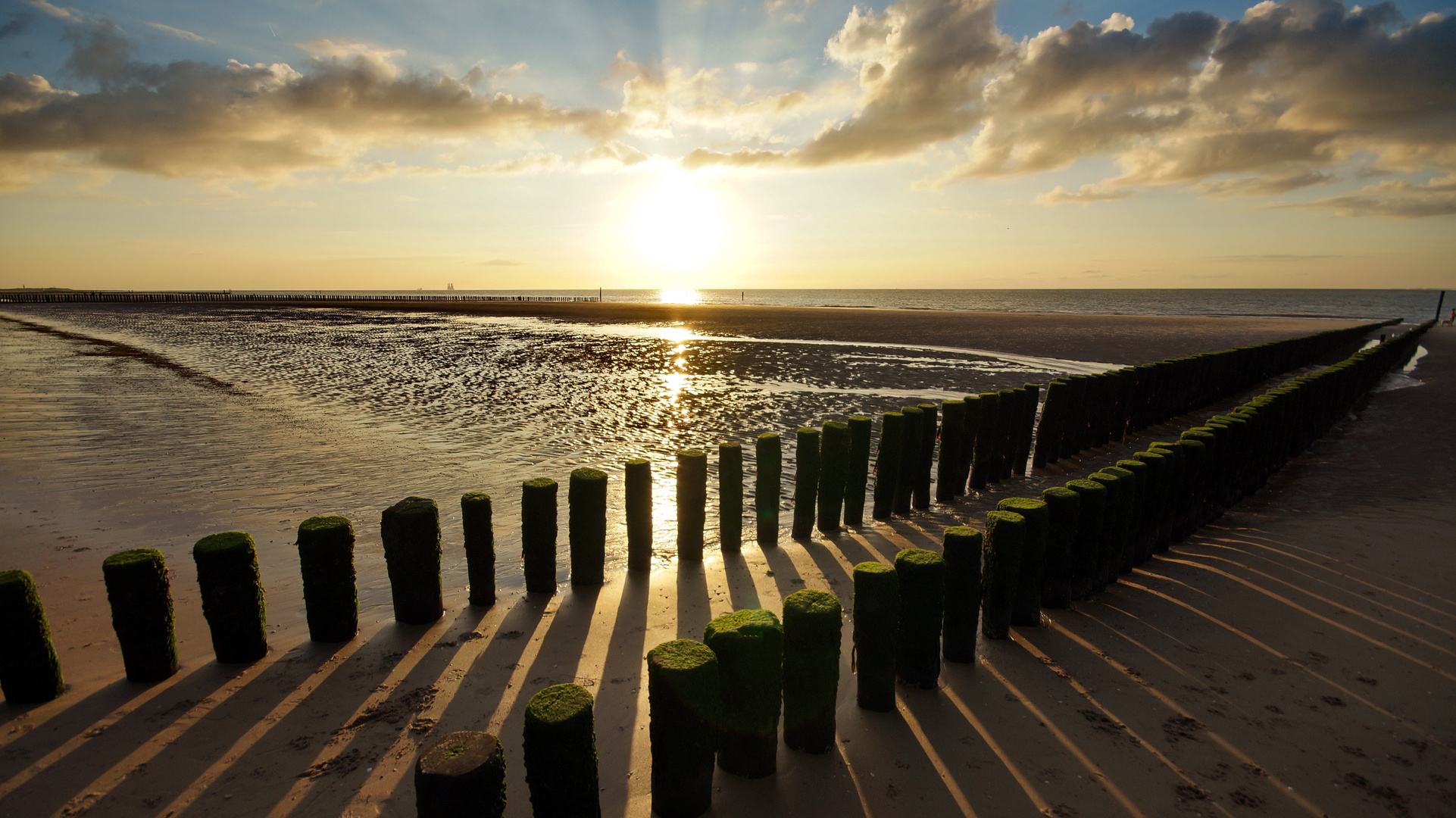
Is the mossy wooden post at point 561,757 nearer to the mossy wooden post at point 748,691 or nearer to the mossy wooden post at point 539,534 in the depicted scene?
the mossy wooden post at point 748,691

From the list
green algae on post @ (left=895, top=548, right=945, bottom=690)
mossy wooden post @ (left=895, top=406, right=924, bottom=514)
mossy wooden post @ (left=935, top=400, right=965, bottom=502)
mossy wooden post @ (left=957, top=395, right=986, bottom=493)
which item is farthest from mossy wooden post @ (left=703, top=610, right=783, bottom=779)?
mossy wooden post @ (left=957, top=395, right=986, bottom=493)

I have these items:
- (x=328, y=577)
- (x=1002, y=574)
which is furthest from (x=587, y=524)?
(x=1002, y=574)

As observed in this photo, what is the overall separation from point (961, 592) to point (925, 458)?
3221 millimetres

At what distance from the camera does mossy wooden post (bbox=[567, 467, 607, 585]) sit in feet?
14.9

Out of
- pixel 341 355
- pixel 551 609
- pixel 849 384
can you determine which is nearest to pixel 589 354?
pixel 341 355

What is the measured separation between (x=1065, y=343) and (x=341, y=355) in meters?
27.7

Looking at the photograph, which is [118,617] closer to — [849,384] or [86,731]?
[86,731]

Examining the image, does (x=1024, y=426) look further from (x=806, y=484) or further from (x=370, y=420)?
(x=370, y=420)

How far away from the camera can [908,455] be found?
21.3ft

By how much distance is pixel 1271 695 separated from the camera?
10.4 feet

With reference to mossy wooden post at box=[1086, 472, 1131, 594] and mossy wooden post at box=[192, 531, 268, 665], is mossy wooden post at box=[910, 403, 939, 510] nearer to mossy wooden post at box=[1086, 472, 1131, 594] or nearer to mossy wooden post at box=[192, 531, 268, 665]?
mossy wooden post at box=[1086, 472, 1131, 594]

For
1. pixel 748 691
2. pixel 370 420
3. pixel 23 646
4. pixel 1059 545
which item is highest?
pixel 1059 545

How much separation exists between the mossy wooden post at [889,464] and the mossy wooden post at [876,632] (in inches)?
129

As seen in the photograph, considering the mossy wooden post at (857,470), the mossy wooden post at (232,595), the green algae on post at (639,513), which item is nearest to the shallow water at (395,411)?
the green algae on post at (639,513)
